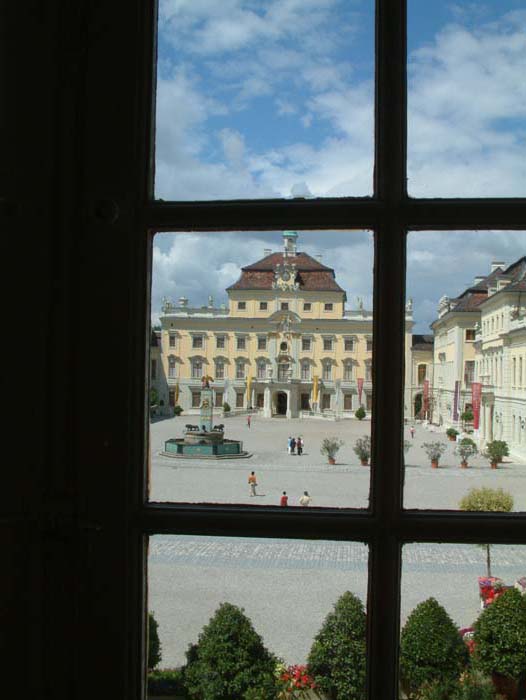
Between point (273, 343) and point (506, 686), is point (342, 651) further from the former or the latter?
point (273, 343)

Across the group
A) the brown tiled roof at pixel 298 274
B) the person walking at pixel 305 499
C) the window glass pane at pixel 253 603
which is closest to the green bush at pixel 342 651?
the window glass pane at pixel 253 603

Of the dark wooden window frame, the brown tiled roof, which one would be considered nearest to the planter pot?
the dark wooden window frame

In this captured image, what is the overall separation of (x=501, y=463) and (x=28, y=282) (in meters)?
0.68

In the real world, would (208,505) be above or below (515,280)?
below

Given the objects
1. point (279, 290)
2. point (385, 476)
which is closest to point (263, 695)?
point (385, 476)

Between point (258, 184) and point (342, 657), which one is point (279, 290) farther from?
point (342, 657)

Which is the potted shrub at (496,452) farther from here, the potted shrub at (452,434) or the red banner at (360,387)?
the red banner at (360,387)

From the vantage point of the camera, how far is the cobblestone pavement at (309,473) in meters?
0.92

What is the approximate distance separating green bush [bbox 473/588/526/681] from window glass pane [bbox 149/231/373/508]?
238mm

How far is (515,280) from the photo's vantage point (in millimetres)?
948

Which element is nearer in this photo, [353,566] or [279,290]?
[353,566]

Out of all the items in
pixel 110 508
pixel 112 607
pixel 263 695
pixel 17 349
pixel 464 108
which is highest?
pixel 464 108

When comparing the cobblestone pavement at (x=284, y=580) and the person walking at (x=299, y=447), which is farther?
the person walking at (x=299, y=447)

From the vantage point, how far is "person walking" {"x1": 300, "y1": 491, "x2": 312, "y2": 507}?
942 millimetres
